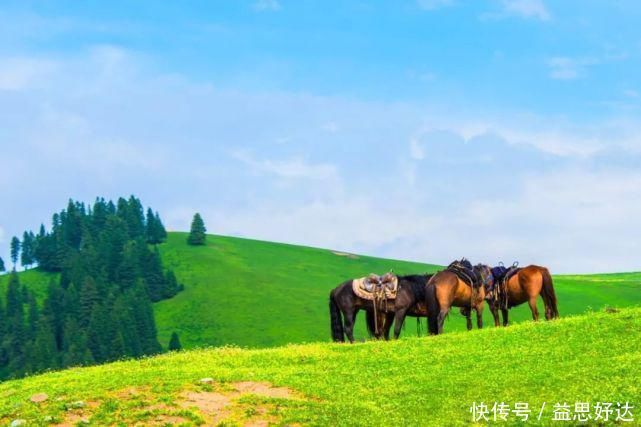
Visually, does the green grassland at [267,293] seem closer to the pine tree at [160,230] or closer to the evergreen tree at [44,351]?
the pine tree at [160,230]

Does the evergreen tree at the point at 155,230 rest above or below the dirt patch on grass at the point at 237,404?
above

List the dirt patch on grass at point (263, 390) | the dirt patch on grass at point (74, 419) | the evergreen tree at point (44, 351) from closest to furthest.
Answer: the dirt patch on grass at point (74, 419) < the dirt patch on grass at point (263, 390) < the evergreen tree at point (44, 351)

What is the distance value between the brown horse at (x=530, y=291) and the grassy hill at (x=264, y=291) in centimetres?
6905

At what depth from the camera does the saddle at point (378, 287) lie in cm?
3603

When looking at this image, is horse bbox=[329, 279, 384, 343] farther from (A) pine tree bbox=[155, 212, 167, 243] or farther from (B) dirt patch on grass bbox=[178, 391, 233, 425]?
(A) pine tree bbox=[155, 212, 167, 243]

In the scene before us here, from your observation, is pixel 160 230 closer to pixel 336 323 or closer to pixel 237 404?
pixel 336 323

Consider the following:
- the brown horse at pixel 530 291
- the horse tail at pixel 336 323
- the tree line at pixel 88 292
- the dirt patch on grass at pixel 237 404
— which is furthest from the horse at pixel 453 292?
the tree line at pixel 88 292

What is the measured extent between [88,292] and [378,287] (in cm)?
11716

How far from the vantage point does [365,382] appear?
2566cm

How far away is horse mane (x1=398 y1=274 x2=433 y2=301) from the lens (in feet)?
119

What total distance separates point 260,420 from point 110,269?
14104 cm

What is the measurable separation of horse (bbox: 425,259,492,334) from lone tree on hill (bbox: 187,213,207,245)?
142m

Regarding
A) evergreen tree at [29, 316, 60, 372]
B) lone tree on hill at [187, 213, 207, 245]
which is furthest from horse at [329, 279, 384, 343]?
lone tree on hill at [187, 213, 207, 245]

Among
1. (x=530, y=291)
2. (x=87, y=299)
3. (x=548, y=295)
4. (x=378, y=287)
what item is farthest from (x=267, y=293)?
(x=548, y=295)
